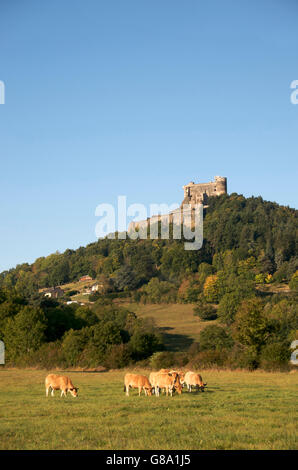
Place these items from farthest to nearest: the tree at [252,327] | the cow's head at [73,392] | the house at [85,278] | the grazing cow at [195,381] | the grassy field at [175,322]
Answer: the house at [85,278] → the grassy field at [175,322] → the tree at [252,327] → the grazing cow at [195,381] → the cow's head at [73,392]

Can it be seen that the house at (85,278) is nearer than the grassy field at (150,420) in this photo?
No

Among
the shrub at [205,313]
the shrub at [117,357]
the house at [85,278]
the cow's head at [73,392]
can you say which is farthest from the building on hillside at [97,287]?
the cow's head at [73,392]

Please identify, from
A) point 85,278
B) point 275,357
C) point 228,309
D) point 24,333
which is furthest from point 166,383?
point 85,278

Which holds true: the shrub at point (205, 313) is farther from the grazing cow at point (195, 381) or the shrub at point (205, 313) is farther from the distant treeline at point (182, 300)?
the grazing cow at point (195, 381)

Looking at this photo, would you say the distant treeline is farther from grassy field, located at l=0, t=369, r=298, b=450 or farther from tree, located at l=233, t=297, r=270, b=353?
grassy field, located at l=0, t=369, r=298, b=450

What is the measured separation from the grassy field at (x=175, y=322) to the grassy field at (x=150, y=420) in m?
52.8

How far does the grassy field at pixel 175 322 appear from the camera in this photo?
8272cm

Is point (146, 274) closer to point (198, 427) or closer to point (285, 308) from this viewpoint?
point (285, 308)

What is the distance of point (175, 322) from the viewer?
340 feet

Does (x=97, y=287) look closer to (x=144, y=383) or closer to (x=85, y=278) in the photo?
(x=85, y=278)

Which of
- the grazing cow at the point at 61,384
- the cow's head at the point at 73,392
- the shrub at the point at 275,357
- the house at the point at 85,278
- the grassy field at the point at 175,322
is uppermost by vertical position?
the house at the point at 85,278
